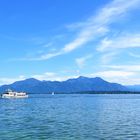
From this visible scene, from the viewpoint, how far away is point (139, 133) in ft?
208

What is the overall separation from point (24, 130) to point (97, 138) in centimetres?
1629

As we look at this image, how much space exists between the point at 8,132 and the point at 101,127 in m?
18.7

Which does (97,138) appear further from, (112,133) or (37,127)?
(37,127)

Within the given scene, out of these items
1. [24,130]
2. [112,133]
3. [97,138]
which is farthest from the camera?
[24,130]

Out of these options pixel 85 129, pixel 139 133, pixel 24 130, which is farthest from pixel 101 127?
pixel 24 130

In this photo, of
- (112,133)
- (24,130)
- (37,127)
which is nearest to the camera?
(112,133)

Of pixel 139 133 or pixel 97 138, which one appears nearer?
pixel 97 138

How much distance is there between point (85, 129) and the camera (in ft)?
225

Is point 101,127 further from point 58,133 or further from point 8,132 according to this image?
point 8,132

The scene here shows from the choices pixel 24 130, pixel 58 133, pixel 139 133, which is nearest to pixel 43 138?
pixel 58 133

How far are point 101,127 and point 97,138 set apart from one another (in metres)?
14.4

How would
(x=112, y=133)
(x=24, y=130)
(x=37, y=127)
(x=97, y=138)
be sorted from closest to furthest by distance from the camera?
(x=97, y=138) < (x=112, y=133) < (x=24, y=130) < (x=37, y=127)

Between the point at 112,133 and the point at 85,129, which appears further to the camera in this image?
the point at 85,129

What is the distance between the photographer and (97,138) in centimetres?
5784
